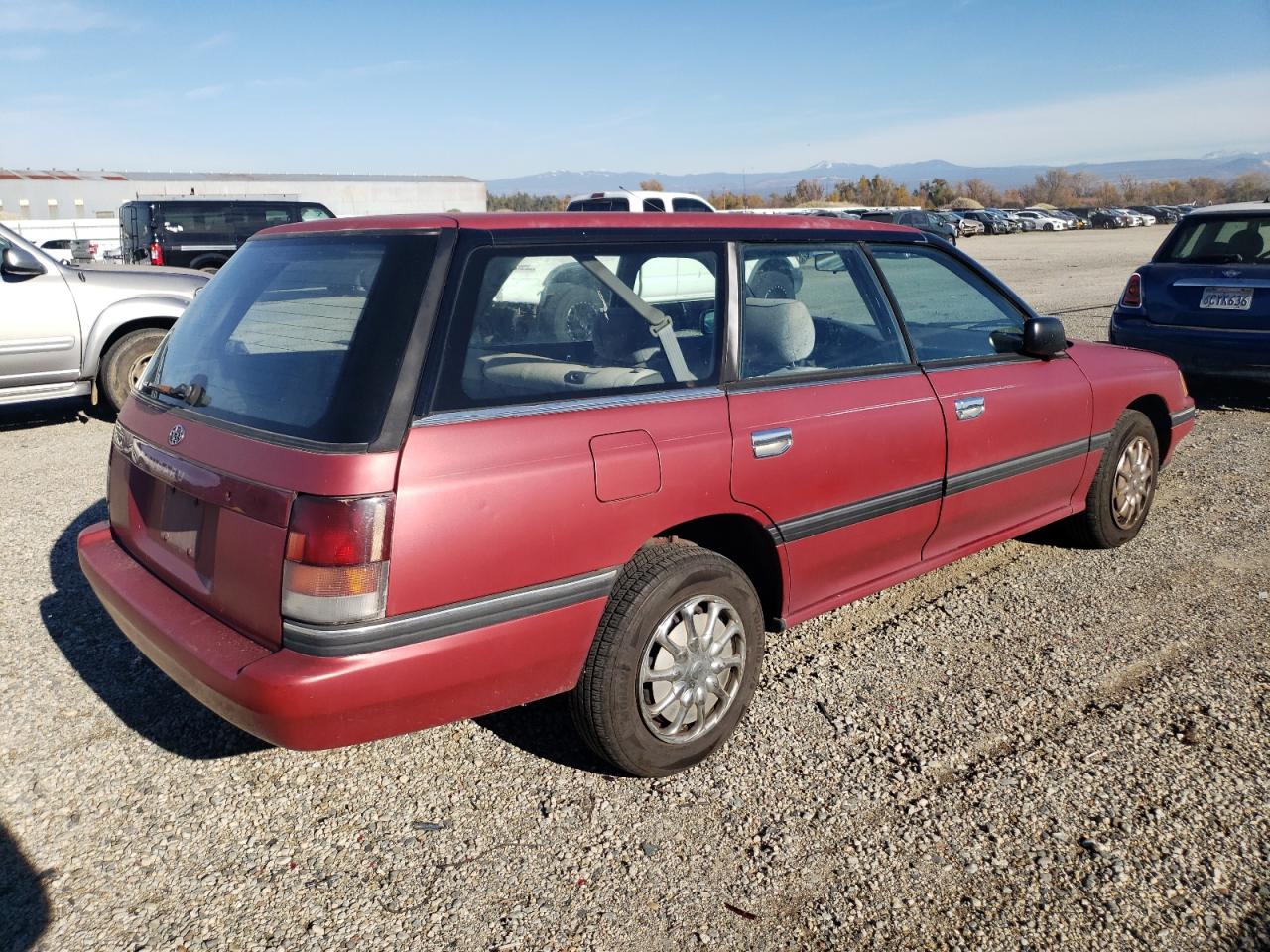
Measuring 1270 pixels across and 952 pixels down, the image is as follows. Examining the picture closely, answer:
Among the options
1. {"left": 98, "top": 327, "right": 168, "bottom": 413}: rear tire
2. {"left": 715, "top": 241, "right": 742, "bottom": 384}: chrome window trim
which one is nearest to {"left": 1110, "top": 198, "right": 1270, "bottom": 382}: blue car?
{"left": 715, "top": 241, "right": 742, "bottom": 384}: chrome window trim

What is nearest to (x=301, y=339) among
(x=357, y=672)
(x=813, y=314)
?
(x=357, y=672)

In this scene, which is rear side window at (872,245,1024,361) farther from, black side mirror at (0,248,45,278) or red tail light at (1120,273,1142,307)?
black side mirror at (0,248,45,278)

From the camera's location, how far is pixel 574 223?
302 cm

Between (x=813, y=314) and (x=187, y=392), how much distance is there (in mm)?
2219

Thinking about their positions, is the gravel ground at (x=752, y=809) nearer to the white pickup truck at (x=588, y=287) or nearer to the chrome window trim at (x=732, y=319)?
the chrome window trim at (x=732, y=319)

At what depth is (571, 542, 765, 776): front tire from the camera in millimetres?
2816

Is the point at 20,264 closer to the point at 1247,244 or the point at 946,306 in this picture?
the point at 946,306

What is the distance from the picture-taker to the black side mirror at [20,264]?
7.19 m

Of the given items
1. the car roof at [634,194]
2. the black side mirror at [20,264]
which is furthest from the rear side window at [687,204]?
the black side mirror at [20,264]

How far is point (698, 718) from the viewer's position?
308 cm

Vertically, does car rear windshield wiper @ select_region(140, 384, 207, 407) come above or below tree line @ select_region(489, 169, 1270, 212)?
below

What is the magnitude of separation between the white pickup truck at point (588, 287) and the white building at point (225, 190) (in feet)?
138

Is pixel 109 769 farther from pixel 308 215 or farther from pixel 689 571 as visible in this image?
pixel 308 215

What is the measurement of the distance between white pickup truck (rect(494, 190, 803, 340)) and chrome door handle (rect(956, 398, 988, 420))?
32.2 inches
